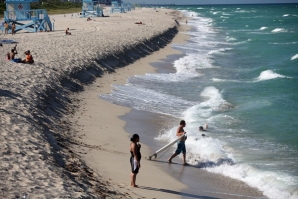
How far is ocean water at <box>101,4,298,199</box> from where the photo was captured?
1129 cm

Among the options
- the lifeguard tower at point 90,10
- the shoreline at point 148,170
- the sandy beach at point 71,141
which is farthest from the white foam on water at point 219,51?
the lifeguard tower at point 90,10

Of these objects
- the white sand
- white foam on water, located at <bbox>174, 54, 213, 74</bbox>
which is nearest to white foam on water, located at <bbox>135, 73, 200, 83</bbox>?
white foam on water, located at <bbox>174, 54, 213, 74</bbox>

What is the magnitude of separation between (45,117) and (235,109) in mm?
8046

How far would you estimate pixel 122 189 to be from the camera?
29.2 feet

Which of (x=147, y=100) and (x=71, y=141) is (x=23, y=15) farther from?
(x=71, y=141)

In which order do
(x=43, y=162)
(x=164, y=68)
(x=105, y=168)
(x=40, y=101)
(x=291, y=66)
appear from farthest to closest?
1. (x=291, y=66)
2. (x=164, y=68)
3. (x=40, y=101)
4. (x=105, y=168)
5. (x=43, y=162)

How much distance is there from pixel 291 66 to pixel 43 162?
24.0 metres

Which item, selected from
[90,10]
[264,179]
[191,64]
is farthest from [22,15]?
[264,179]

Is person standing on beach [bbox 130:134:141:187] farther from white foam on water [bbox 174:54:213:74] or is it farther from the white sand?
white foam on water [bbox 174:54:213:74]

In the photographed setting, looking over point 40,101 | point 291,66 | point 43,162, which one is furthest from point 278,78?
point 43,162

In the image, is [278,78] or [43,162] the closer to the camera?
[43,162]

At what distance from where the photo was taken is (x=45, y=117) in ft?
40.8

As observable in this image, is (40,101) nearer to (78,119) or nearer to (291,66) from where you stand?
(78,119)

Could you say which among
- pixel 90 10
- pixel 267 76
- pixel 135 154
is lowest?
pixel 267 76
